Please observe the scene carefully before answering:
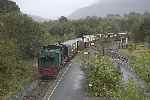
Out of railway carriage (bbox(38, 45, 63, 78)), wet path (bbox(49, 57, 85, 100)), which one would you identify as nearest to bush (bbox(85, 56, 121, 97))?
wet path (bbox(49, 57, 85, 100))

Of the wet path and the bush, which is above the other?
the bush

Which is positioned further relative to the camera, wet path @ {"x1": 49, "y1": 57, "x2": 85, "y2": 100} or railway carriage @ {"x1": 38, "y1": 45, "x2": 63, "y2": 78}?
railway carriage @ {"x1": 38, "y1": 45, "x2": 63, "y2": 78}

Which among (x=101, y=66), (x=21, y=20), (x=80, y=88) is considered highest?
(x=21, y=20)

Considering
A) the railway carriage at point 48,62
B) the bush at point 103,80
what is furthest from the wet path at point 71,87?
the railway carriage at point 48,62

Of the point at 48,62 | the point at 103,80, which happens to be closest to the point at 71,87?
the point at 48,62

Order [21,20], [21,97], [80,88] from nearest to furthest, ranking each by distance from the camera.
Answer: [21,97] < [80,88] < [21,20]

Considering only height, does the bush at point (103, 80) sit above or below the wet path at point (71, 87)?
above

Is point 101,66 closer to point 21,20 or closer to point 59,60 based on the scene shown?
point 59,60

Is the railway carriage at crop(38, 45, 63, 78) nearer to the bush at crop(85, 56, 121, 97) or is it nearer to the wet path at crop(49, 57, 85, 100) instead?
the wet path at crop(49, 57, 85, 100)

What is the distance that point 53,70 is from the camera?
42000mm

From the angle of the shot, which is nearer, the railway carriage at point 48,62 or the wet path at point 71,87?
the wet path at point 71,87

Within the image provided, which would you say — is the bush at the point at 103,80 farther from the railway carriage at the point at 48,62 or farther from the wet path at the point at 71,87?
the railway carriage at the point at 48,62

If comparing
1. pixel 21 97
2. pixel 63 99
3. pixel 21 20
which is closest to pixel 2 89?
pixel 21 97

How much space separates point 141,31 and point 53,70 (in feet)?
210
